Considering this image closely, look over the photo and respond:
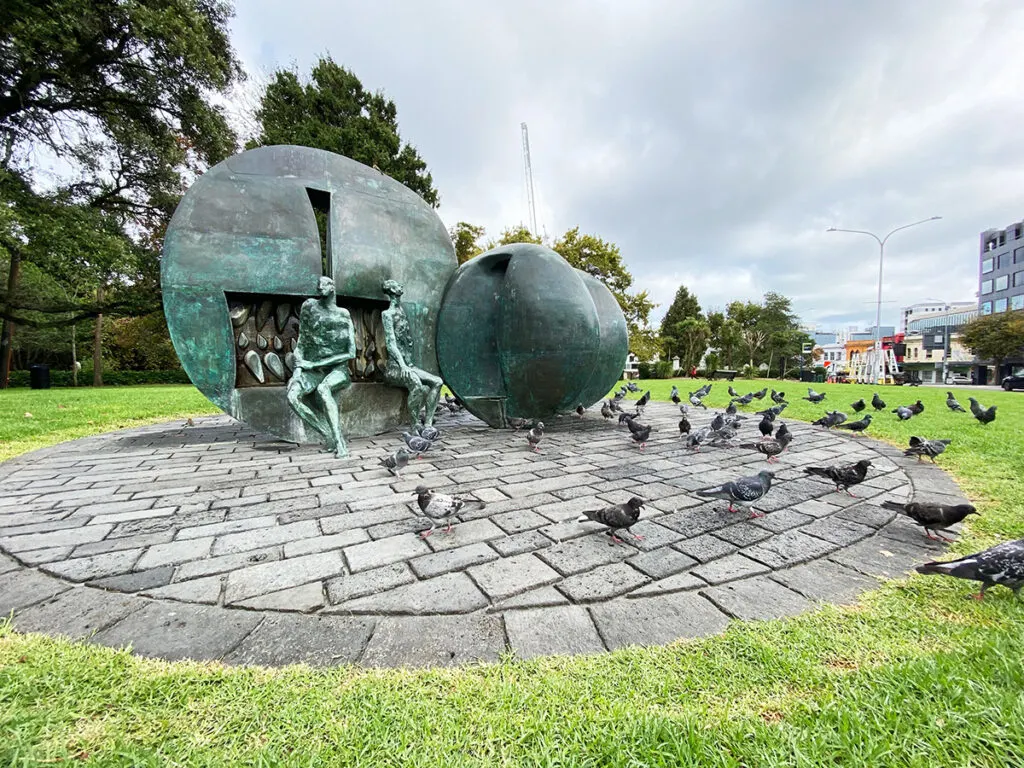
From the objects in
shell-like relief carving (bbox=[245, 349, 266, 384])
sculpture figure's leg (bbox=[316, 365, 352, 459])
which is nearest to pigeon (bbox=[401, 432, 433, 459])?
sculpture figure's leg (bbox=[316, 365, 352, 459])

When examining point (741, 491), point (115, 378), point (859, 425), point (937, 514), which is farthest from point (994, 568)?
point (115, 378)

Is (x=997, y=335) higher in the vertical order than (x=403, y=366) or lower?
higher

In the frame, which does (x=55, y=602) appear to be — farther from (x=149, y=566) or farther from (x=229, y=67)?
(x=229, y=67)

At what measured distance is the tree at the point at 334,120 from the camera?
21.3 metres

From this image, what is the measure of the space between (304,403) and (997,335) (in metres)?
47.4

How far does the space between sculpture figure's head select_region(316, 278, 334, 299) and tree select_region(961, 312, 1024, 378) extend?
152 feet

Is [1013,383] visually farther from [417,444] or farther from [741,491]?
[417,444]

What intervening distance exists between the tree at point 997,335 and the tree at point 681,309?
21.1 meters

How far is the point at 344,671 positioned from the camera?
1741 millimetres

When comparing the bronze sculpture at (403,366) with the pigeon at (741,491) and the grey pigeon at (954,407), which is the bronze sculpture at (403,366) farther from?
the grey pigeon at (954,407)

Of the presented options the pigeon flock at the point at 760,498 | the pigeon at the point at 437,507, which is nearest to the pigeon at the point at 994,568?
the pigeon flock at the point at 760,498

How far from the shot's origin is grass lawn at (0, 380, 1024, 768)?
1.35 meters

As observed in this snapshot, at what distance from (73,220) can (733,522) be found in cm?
2005

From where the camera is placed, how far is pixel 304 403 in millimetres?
6215
